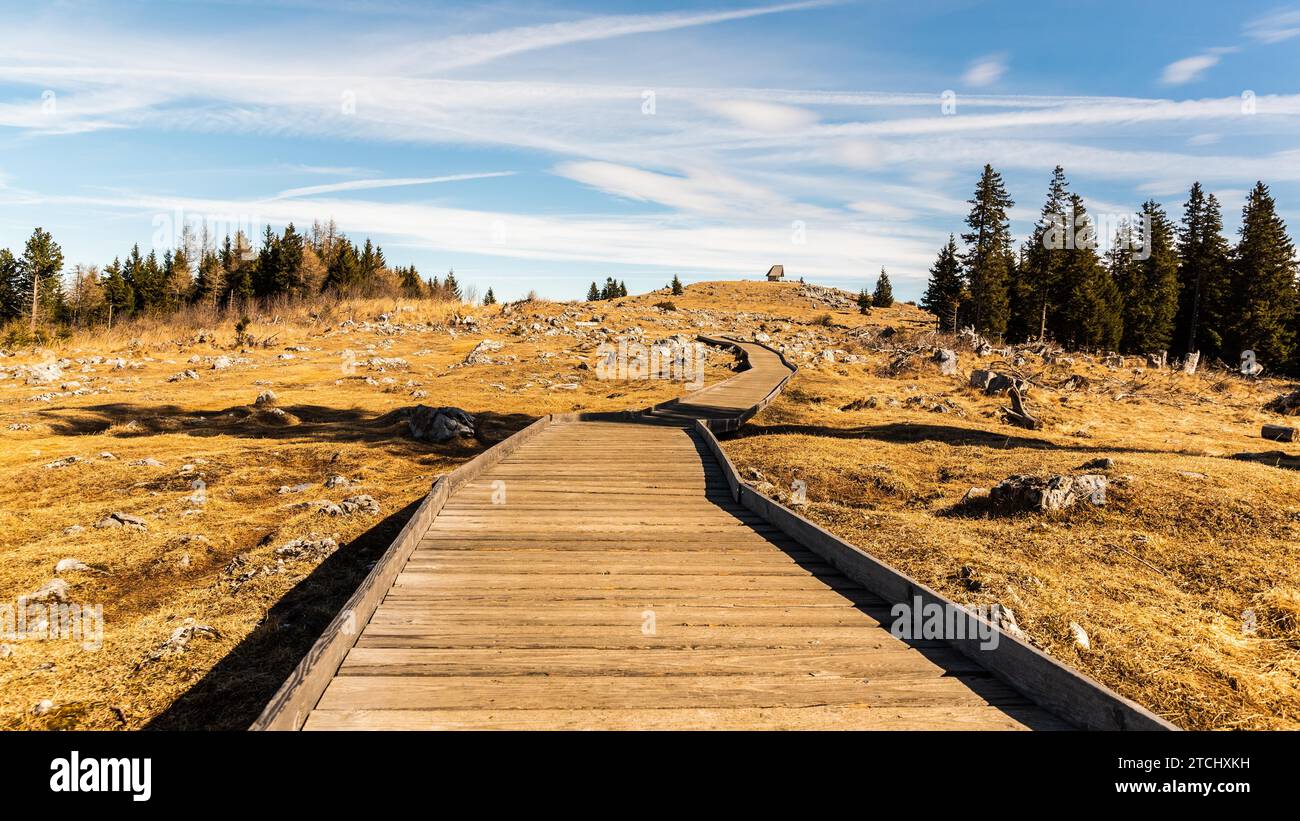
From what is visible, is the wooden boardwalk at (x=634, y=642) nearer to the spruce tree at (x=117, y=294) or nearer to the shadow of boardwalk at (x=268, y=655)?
the shadow of boardwalk at (x=268, y=655)

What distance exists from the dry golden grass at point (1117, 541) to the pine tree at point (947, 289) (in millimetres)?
43171

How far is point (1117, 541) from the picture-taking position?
24.9 ft

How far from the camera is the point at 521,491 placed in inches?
353

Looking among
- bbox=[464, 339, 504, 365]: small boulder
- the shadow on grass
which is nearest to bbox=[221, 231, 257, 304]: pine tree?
bbox=[464, 339, 504, 365]: small boulder

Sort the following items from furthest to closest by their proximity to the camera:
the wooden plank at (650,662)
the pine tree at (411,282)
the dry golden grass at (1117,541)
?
the pine tree at (411,282)
the dry golden grass at (1117,541)
the wooden plank at (650,662)

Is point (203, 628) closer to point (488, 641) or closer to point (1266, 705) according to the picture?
point (488, 641)

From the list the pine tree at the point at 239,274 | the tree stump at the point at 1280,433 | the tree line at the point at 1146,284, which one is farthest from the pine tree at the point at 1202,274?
the pine tree at the point at 239,274

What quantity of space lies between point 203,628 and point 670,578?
14.4 feet

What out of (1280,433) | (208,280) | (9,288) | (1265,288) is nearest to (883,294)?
(1265,288)

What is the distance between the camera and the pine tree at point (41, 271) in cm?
5284

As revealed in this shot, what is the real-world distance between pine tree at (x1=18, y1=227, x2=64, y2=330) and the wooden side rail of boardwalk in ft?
217

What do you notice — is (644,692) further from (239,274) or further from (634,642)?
(239,274)

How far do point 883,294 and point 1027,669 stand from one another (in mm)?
89641
